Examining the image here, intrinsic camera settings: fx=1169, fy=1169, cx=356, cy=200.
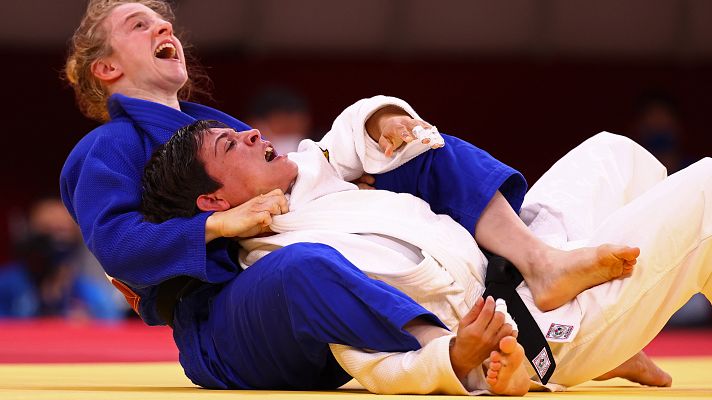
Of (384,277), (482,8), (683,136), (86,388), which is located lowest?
(683,136)

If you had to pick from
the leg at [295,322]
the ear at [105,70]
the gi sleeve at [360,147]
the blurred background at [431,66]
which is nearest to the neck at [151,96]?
the ear at [105,70]

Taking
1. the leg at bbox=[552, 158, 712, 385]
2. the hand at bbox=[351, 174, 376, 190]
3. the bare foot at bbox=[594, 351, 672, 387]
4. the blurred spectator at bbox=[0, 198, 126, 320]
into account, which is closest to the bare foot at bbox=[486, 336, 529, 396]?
the leg at bbox=[552, 158, 712, 385]

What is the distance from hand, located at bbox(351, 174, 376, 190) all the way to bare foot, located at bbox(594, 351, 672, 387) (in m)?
0.85

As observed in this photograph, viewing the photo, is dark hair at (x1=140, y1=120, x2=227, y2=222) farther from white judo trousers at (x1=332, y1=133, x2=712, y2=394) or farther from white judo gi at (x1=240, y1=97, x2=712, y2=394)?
white judo trousers at (x1=332, y1=133, x2=712, y2=394)

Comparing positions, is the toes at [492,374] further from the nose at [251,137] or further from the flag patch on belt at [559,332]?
the nose at [251,137]

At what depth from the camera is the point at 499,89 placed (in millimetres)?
11250

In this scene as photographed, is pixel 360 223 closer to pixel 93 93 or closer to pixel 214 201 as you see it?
pixel 214 201

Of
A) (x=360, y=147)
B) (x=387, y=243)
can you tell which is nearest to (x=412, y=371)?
(x=387, y=243)

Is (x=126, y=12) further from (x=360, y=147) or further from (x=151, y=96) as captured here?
(x=360, y=147)

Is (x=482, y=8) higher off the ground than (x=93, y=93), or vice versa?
(x=93, y=93)

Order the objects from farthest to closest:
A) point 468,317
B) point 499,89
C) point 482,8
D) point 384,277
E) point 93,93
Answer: point 499,89, point 482,8, point 93,93, point 384,277, point 468,317

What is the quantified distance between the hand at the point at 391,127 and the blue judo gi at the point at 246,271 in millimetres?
121

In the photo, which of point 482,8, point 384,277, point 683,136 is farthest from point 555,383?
point 683,136

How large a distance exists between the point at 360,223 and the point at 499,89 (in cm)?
872
